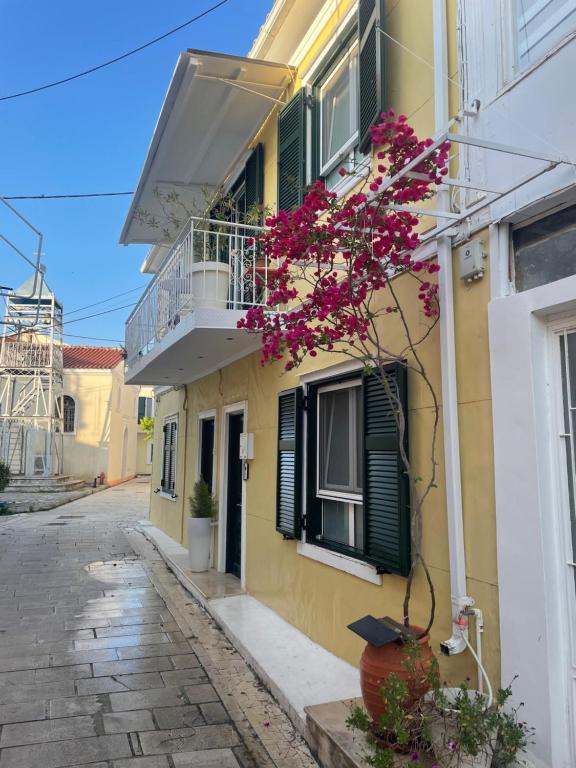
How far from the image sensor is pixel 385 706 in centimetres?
277

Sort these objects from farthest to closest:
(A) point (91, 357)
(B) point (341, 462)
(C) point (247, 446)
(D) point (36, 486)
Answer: (A) point (91, 357), (D) point (36, 486), (C) point (247, 446), (B) point (341, 462)

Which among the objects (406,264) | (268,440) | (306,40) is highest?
(306,40)

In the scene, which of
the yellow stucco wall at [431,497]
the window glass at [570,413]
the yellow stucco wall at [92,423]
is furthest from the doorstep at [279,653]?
the yellow stucco wall at [92,423]

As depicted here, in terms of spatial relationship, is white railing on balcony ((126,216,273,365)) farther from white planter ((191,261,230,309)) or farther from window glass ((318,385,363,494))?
window glass ((318,385,363,494))

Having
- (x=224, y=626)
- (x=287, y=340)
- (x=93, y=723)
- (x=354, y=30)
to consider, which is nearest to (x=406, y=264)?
(x=287, y=340)

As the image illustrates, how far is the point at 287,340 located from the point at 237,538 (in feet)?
15.8

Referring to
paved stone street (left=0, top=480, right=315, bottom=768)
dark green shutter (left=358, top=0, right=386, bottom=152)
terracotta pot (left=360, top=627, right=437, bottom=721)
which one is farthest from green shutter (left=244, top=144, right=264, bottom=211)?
terracotta pot (left=360, top=627, right=437, bottom=721)

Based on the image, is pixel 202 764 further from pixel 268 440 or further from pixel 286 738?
pixel 268 440

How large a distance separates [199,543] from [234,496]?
0.81 metres

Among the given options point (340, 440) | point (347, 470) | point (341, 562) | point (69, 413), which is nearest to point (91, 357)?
point (69, 413)

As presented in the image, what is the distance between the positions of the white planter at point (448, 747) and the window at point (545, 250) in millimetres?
2125

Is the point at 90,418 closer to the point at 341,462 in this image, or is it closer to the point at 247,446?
the point at 247,446

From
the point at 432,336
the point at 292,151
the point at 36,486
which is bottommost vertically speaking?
the point at 36,486

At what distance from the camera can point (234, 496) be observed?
7.81m
